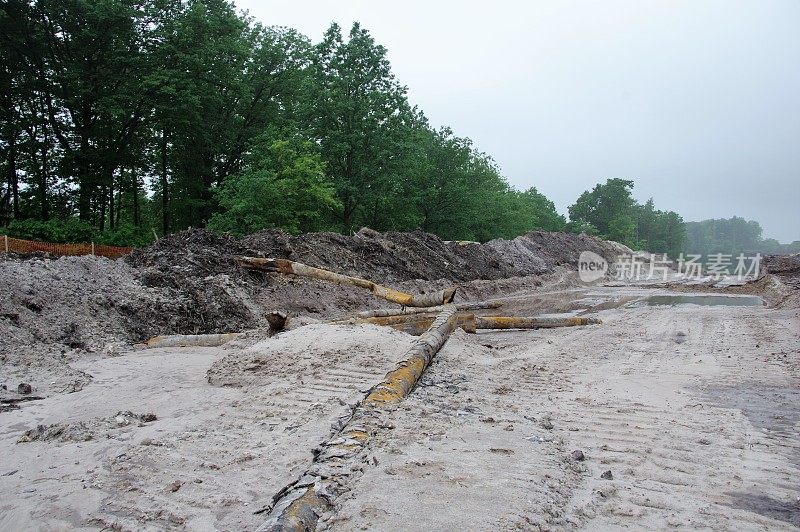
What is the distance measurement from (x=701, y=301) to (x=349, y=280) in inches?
548

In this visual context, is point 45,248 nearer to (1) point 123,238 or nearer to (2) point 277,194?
(1) point 123,238

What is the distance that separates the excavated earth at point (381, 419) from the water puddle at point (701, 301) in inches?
242

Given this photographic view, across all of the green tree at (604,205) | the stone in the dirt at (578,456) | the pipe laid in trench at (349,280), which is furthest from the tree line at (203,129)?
the green tree at (604,205)

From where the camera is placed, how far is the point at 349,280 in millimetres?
11234

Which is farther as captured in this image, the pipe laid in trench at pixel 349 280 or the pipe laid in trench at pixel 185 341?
the pipe laid in trench at pixel 349 280

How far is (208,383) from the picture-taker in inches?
238

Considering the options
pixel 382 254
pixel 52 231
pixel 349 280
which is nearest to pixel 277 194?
pixel 382 254

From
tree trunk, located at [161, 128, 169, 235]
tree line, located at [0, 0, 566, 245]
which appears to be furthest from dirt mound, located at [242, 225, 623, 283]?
tree trunk, located at [161, 128, 169, 235]

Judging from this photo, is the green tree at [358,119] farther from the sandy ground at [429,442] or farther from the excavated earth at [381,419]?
the sandy ground at [429,442]

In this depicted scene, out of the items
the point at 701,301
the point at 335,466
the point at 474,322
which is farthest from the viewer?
the point at 701,301

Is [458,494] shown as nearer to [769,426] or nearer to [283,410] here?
[283,410]

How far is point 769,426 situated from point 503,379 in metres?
2.60

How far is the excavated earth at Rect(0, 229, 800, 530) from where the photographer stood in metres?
2.95

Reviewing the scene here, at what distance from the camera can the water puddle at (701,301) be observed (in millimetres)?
17219
